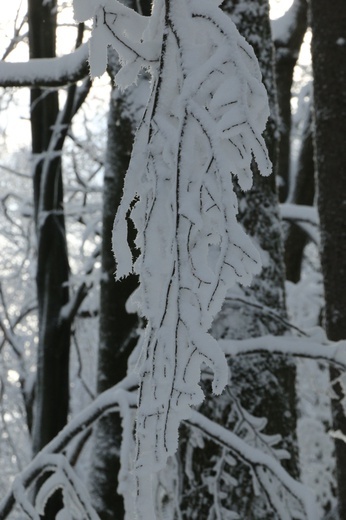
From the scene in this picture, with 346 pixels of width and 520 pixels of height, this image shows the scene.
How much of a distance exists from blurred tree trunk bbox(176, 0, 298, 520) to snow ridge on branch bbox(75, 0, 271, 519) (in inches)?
52.9

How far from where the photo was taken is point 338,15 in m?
3.42

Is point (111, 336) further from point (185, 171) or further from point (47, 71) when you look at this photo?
point (185, 171)

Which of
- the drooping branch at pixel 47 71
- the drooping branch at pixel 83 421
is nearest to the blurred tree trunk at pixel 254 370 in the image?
the drooping branch at pixel 83 421

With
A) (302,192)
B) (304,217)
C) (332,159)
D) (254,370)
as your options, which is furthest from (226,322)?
(302,192)

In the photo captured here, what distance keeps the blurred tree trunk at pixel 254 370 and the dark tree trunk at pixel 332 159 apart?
471 mm

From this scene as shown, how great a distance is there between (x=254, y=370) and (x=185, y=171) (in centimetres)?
167

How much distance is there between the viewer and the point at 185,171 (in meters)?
0.97

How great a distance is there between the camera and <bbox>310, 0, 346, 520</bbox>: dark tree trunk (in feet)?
10.1

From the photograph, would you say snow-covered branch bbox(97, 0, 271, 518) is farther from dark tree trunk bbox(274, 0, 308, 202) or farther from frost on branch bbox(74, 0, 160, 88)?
dark tree trunk bbox(274, 0, 308, 202)


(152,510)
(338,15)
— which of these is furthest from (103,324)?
(152,510)

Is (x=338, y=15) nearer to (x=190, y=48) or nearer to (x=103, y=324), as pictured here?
(x=103, y=324)

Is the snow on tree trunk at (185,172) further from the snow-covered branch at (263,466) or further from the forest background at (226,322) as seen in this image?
the snow-covered branch at (263,466)

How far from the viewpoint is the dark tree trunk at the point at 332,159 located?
308 cm

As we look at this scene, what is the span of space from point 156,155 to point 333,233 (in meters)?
2.28
